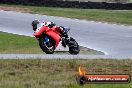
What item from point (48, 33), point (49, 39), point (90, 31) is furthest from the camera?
point (90, 31)

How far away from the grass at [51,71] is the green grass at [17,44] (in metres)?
4.22

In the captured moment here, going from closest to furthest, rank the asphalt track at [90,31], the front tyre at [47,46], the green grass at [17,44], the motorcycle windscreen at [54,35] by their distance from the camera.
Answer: the motorcycle windscreen at [54,35], the front tyre at [47,46], the green grass at [17,44], the asphalt track at [90,31]

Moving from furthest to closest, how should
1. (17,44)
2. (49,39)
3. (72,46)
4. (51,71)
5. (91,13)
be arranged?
(91,13), (17,44), (72,46), (49,39), (51,71)

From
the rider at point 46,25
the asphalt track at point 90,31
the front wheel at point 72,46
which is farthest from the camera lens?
the asphalt track at point 90,31

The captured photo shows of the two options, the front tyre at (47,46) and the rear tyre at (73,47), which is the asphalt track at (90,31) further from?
the front tyre at (47,46)

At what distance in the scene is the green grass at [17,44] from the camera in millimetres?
19094

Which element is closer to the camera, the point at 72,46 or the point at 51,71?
the point at 51,71

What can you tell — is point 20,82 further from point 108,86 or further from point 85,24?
point 85,24

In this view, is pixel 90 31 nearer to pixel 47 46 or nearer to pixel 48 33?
pixel 47 46

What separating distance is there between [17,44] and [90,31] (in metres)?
8.79

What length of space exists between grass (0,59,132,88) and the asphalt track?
3390 mm

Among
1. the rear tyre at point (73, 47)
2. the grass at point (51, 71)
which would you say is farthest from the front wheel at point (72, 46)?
the grass at point (51, 71)

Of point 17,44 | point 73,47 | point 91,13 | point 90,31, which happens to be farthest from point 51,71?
point 91,13

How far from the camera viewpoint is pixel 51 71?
13.1 m
